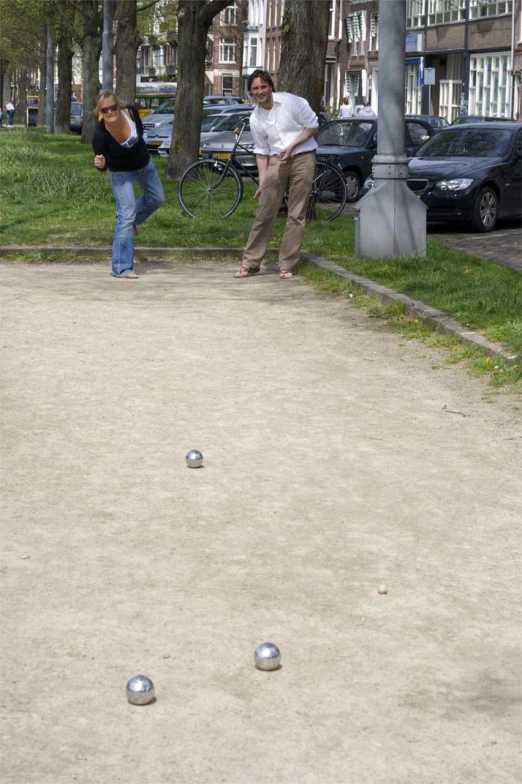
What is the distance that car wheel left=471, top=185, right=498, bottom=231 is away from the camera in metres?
19.3

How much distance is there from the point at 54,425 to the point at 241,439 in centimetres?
97

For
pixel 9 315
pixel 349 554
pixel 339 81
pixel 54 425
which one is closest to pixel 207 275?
pixel 9 315

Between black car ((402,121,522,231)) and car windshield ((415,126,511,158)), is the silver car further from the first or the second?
black car ((402,121,522,231))

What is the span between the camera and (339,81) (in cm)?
8738

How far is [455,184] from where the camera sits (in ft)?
63.0

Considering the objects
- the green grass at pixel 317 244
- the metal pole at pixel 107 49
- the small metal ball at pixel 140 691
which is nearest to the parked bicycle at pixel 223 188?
the green grass at pixel 317 244

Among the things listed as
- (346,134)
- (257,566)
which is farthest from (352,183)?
(257,566)

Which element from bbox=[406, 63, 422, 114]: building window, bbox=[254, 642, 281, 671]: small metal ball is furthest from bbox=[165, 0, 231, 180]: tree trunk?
bbox=[406, 63, 422, 114]: building window

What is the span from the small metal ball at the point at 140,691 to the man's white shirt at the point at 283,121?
9.58m

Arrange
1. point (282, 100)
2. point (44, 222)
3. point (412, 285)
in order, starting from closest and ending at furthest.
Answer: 1. point (412, 285)
2. point (282, 100)
3. point (44, 222)

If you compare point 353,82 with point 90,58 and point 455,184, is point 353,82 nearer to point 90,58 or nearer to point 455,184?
point 90,58

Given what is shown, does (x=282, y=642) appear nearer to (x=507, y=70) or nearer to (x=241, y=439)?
(x=241, y=439)

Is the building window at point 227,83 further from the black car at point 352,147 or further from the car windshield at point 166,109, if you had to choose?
the black car at point 352,147

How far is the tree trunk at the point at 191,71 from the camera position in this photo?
2553 cm
